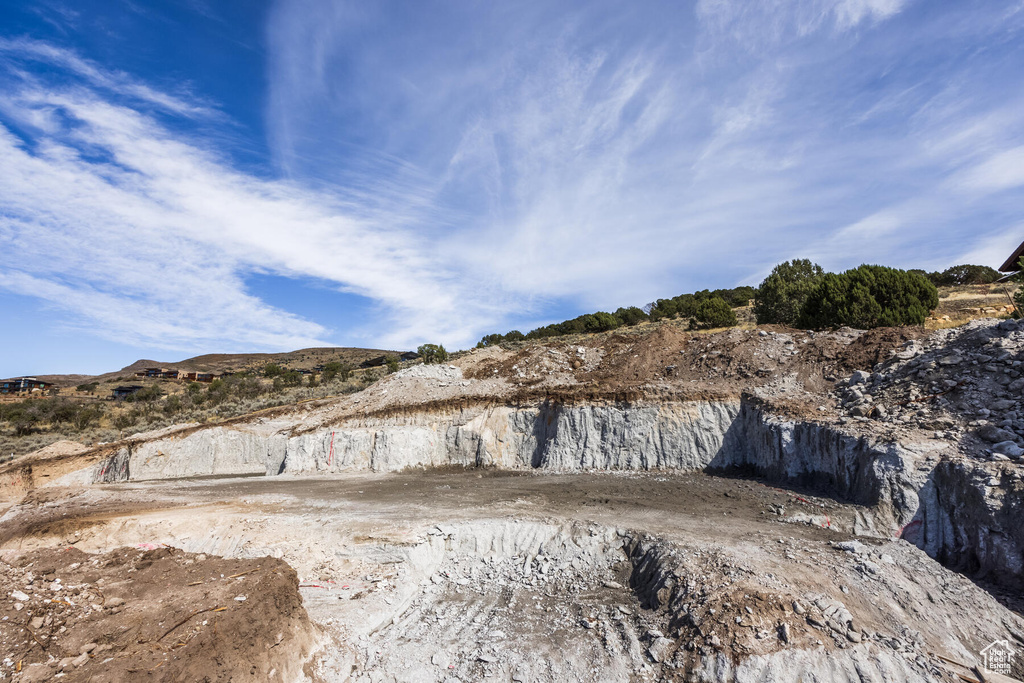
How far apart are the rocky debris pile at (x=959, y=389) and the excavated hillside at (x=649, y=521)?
83 mm

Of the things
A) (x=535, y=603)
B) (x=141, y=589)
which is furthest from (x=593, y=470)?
(x=141, y=589)

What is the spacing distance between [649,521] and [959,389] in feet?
34.5

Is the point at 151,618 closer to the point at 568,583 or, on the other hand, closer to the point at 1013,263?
the point at 568,583

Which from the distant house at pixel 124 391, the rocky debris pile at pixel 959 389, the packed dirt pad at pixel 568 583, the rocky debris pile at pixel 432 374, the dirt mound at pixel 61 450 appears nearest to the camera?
the packed dirt pad at pixel 568 583

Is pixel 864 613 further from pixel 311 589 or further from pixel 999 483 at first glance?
pixel 311 589

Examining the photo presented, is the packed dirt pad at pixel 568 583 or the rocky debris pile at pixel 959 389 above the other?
the rocky debris pile at pixel 959 389

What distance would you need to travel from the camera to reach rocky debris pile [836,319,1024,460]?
1196 cm

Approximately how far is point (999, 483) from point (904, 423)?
4.16 metres

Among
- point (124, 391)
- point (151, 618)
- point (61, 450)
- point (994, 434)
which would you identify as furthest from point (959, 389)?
point (124, 391)

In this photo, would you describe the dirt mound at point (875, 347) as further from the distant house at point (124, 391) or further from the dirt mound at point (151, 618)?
the distant house at point (124, 391)

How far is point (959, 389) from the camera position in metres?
14.0

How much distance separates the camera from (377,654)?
9.61m

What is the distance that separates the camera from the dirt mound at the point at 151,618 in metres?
8.45

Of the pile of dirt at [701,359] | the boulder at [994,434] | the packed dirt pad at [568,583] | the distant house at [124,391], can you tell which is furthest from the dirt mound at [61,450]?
the boulder at [994,434]
